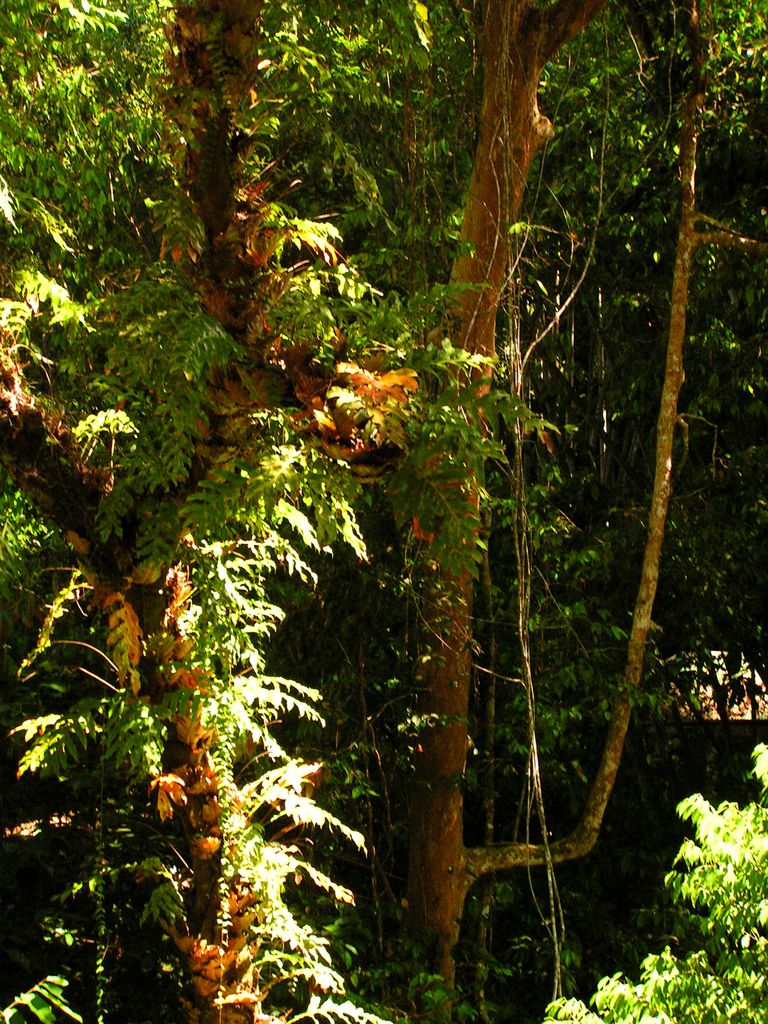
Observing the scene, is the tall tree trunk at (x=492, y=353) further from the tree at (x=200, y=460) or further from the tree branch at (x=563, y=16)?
the tree at (x=200, y=460)

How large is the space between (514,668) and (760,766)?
1.64 meters

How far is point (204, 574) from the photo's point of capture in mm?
1946

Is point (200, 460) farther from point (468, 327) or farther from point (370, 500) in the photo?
point (468, 327)

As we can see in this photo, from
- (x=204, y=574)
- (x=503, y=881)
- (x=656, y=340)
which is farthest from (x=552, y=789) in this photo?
(x=204, y=574)

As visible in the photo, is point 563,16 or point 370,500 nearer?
point 370,500

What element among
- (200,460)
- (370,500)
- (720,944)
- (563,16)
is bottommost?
(720,944)

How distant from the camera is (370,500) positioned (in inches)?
124

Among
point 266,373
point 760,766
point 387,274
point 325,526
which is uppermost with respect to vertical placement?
point 387,274

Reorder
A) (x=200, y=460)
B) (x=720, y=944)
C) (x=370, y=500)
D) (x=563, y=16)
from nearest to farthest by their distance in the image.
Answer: (x=200, y=460) < (x=720, y=944) < (x=370, y=500) < (x=563, y=16)

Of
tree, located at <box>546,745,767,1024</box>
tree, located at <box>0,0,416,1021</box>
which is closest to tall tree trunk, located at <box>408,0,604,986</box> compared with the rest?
tree, located at <box>0,0,416,1021</box>

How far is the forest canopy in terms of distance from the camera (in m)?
1.78

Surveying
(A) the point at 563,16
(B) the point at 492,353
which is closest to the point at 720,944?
(B) the point at 492,353

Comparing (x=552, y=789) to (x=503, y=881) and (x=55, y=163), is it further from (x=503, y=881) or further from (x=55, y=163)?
(x=55, y=163)

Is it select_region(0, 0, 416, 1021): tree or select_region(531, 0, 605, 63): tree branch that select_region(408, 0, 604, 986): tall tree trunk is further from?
select_region(0, 0, 416, 1021): tree
